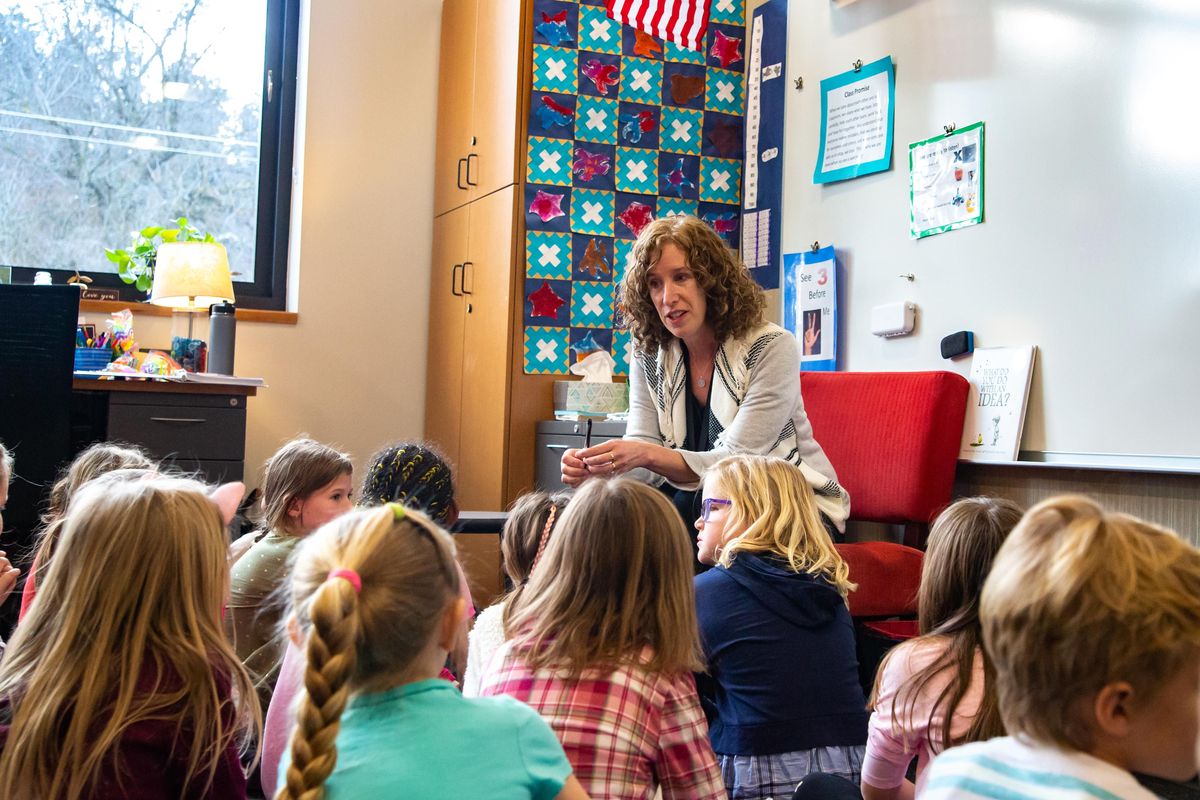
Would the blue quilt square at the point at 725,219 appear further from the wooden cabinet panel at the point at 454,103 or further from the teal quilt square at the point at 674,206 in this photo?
the wooden cabinet panel at the point at 454,103

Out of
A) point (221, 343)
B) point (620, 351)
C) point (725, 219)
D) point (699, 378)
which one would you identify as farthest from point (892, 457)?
point (221, 343)

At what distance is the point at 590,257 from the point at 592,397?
497 millimetres

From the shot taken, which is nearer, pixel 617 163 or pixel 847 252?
pixel 847 252

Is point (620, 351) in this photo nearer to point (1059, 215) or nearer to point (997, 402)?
point (997, 402)

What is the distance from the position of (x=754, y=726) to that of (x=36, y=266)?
356 cm

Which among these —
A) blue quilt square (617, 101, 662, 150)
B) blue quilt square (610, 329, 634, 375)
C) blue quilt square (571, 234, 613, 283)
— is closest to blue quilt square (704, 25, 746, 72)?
blue quilt square (617, 101, 662, 150)

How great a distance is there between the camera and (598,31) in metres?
3.82

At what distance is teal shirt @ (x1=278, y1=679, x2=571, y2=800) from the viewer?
928 millimetres

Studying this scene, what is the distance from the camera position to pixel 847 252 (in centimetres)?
338

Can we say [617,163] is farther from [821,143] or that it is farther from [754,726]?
[754,726]

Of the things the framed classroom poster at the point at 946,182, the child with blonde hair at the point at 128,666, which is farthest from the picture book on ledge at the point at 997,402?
the child with blonde hair at the point at 128,666

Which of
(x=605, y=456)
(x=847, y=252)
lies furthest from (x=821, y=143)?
(x=605, y=456)

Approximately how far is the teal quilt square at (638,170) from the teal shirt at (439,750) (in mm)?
3028

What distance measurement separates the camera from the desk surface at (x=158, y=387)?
130 inches
